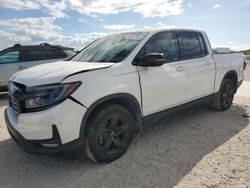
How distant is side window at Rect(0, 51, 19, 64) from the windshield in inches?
186

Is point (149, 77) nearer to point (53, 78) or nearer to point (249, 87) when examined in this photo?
point (53, 78)

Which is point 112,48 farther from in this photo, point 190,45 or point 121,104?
point 190,45

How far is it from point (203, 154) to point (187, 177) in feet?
2.27

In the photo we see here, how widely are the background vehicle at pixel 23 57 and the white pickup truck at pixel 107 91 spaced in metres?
4.46

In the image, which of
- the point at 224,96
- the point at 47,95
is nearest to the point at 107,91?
the point at 47,95

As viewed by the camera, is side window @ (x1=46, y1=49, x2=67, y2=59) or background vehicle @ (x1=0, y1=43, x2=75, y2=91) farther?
side window @ (x1=46, y1=49, x2=67, y2=59)

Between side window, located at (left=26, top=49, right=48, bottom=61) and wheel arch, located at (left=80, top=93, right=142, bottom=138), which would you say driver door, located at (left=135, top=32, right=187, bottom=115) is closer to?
wheel arch, located at (left=80, top=93, right=142, bottom=138)

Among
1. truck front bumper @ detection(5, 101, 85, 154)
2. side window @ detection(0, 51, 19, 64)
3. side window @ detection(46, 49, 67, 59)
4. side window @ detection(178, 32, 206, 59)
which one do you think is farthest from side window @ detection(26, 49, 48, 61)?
truck front bumper @ detection(5, 101, 85, 154)

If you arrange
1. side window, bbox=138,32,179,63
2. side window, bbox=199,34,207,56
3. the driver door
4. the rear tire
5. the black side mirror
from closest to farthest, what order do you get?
the black side mirror, the driver door, side window, bbox=138,32,179,63, side window, bbox=199,34,207,56, the rear tire

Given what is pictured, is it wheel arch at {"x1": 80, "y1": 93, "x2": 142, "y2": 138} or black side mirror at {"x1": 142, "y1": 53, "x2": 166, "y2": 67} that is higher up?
black side mirror at {"x1": 142, "y1": 53, "x2": 166, "y2": 67}

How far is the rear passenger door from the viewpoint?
4.37 metres

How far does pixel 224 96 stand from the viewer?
218 inches

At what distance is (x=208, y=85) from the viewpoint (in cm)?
487

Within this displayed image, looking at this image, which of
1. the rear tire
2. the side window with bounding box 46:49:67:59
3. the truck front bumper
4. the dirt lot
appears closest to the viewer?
the truck front bumper
